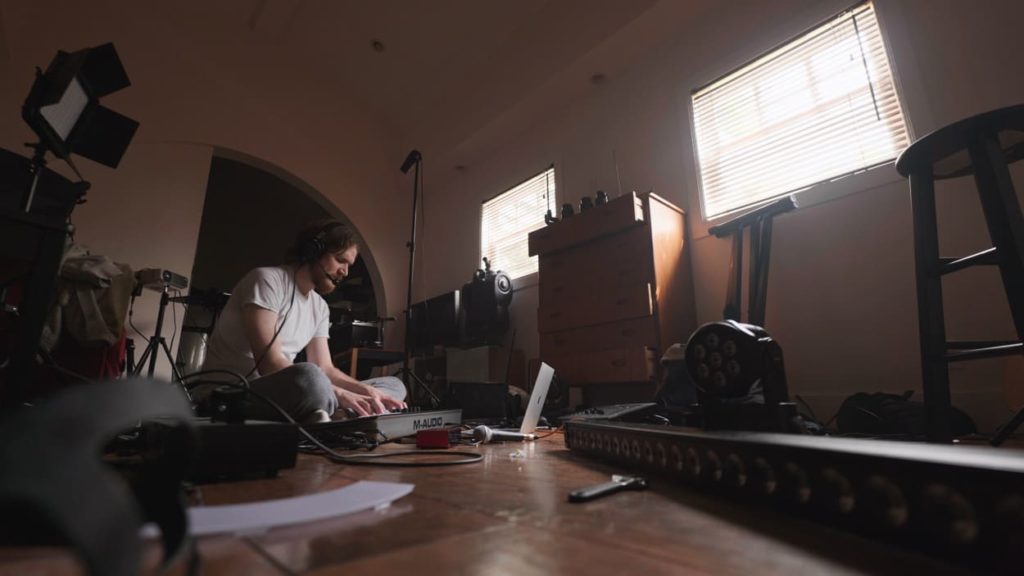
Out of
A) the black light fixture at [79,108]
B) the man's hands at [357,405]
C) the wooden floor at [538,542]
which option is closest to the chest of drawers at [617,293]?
the man's hands at [357,405]

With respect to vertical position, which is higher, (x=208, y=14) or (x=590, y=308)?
(x=208, y=14)

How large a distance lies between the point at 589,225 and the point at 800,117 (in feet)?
3.62

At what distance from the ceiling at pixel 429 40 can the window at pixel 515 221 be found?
542 millimetres

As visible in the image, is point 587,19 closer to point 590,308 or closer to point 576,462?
point 590,308

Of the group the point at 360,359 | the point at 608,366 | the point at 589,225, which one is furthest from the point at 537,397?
the point at 360,359

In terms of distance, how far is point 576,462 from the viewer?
760 millimetres

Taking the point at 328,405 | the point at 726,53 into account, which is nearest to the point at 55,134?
the point at 328,405

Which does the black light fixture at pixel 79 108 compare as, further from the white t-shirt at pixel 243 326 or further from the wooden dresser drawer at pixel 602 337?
the wooden dresser drawer at pixel 602 337

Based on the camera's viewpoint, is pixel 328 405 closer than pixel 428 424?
Yes

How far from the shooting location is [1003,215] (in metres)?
0.99

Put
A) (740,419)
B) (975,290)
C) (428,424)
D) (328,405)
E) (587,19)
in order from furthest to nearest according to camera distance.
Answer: (587,19) < (975,290) < (428,424) < (328,405) < (740,419)

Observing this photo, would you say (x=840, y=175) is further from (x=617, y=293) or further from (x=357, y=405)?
(x=357, y=405)

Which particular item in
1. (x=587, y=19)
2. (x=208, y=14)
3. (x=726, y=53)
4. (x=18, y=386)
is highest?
(x=208, y=14)

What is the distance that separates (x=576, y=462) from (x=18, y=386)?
977 mm
